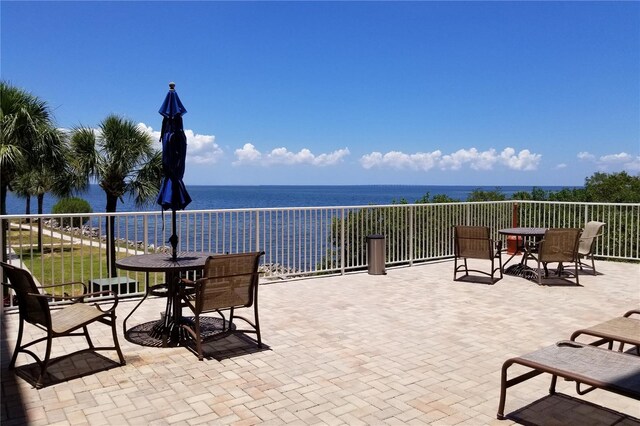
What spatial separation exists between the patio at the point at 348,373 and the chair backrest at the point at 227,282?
18.7 inches

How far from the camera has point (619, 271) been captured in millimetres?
8531

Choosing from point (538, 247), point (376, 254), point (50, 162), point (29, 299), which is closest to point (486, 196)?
point (538, 247)

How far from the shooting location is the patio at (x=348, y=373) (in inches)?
115

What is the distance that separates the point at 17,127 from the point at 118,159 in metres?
2.96

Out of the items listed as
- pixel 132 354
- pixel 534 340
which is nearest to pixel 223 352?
pixel 132 354

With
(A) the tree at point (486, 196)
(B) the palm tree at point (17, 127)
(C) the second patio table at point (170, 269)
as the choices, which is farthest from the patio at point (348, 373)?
(B) the palm tree at point (17, 127)

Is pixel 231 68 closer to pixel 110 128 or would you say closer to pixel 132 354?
pixel 110 128

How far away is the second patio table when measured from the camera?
4.18m

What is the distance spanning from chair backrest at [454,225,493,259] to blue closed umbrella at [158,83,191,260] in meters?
4.74

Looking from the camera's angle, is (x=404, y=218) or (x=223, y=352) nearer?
(x=223, y=352)

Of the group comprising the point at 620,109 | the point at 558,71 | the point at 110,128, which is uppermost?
the point at 558,71

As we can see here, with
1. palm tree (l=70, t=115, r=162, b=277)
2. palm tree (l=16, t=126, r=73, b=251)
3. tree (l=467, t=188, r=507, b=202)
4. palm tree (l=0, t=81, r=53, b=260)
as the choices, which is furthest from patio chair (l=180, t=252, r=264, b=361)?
palm tree (l=16, t=126, r=73, b=251)

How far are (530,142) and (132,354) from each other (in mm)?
54840

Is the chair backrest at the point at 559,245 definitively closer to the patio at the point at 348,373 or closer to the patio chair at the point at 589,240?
the patio chair at the point at 589,240
